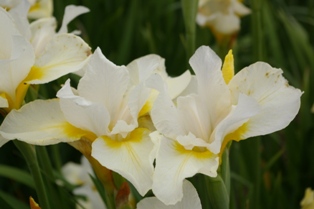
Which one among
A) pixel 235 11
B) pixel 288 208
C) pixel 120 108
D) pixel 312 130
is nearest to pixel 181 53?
pixel 235 11

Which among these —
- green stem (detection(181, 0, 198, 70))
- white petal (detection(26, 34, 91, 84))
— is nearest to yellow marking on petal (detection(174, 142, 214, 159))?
white petal (detection(26, 34, 91, 84))

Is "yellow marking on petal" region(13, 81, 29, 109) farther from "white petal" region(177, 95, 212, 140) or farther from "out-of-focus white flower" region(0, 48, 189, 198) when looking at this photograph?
"white petal" region(177, 95, 212, 140)

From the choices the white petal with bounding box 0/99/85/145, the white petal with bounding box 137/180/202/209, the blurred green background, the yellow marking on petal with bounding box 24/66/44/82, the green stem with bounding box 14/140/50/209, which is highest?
the yellow marking on petal with bounding box 24/66/44/82

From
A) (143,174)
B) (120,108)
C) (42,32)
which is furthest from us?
(42,32)

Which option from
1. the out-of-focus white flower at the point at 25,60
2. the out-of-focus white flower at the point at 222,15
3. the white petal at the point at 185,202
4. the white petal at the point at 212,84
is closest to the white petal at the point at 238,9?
the out-of-focus white flower at the point at 222,15

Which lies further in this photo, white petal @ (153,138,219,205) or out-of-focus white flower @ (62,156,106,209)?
out-of-focus white flower @ (62,156,106,209)

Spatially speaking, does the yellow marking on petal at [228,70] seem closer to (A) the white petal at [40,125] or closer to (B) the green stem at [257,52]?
(A) the white petal at [40,125]

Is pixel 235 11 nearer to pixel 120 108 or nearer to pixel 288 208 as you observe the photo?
pixel 288 208
